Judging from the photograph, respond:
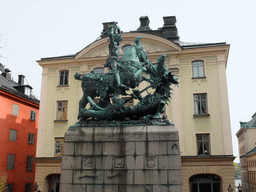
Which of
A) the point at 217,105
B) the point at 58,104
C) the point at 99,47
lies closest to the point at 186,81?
the point at 217,105

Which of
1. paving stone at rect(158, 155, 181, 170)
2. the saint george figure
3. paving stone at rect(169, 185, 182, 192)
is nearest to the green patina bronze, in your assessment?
the saint george figure

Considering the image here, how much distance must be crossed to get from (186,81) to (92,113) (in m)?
19.3

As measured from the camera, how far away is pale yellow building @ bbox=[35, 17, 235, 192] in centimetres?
2500

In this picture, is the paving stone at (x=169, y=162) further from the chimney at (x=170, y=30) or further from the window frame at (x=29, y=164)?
the window frame at (x=29, y=164)

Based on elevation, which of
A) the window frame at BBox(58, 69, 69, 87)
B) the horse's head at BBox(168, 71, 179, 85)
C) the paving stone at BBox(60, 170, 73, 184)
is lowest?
the paving stone at BBox(60, 170, 73, 184)

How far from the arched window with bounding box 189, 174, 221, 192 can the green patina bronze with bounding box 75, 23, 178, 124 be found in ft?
57.4

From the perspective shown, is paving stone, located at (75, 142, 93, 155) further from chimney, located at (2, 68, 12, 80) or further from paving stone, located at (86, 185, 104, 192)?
chimney, located at (2, 68, 12, 80)

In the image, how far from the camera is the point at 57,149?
28.2 m

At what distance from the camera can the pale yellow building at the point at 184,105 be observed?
25.0 meters

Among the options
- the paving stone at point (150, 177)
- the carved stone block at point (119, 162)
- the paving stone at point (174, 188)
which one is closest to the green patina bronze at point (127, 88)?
the carved stone block at point (119, 162)


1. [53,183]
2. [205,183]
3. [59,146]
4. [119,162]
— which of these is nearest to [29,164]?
[53,183]

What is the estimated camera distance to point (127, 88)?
982 cm

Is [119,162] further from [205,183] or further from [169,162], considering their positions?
[205,183]

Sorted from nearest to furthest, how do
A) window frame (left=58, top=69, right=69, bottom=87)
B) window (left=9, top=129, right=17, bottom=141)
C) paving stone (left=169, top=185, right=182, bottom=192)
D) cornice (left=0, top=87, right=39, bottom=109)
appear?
paving stone (left=169, top=185, right=182, bottom=192) < window frame (left=58, top=69, right=69, bottom=87) < cornice (left=0, top=87, right=39, bottom=109) < window (left=9, top=129, right=17, bottom=141)
